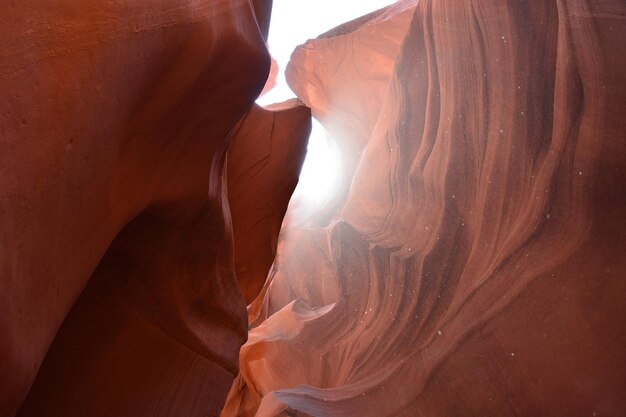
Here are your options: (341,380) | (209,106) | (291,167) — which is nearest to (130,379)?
(341,380)

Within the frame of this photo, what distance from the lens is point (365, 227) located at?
4.59 meters

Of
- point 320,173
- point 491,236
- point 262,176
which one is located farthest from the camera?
point 320,173

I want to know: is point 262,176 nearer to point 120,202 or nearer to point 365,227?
point 365,227

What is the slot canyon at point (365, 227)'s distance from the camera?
1398 mm

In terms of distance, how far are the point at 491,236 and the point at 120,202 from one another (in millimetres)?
1891

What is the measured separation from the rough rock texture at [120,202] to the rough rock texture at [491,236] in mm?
863

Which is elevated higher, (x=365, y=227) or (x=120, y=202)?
(x=120, y=202)

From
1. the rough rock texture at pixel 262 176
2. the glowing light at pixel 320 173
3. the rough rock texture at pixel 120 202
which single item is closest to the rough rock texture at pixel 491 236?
the rough rock texture at pixel 120 202

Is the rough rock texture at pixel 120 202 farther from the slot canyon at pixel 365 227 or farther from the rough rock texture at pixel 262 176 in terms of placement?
the rough rock texture at pixel 262 176

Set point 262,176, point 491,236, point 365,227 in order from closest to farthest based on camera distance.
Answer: point 491,236 < point 365,227 < point 262,176

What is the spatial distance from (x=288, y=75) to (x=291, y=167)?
7.99 ft

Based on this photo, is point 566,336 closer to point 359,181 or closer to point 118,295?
point 118,295

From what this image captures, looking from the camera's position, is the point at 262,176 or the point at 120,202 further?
the point at 262,176

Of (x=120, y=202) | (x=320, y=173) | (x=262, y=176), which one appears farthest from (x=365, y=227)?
(x=320, y=173)
